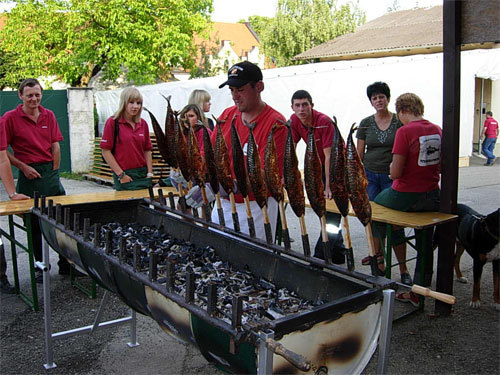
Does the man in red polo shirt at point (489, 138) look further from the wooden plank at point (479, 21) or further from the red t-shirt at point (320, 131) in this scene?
the wooden plank at point (479, 21)

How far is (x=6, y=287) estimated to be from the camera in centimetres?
463

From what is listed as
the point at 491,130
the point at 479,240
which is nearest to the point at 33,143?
the point at 479,240

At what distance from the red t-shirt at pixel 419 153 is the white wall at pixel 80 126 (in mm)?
10589

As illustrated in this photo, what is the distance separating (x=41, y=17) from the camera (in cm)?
1809

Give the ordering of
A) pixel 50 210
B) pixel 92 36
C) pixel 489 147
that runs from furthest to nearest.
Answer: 1. pixel 92 36
2. pixel 489 147
3. pixel 50 210

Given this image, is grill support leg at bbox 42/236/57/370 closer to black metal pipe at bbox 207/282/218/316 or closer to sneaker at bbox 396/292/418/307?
black metal pipe at bbox 207/282/218/316

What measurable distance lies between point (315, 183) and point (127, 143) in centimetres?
302

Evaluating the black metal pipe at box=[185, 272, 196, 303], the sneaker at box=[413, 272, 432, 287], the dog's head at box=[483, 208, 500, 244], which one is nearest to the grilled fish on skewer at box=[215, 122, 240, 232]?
the black metal pipe at box=[185, 272, 196, 303]

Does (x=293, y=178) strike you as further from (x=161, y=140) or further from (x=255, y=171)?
(x=161, y=140)

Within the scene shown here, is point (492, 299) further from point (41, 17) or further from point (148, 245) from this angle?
point (41, 17)

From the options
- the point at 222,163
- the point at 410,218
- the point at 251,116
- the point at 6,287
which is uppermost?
the point at 251,116

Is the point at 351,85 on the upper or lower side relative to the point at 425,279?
upper

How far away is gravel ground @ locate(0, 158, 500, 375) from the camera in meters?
3.28

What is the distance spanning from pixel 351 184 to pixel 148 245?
1550 millimetres
